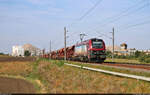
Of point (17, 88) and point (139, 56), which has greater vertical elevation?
point (139, 56)

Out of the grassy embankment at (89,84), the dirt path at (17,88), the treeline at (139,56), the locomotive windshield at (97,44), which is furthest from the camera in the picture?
the treeline at (139,56)

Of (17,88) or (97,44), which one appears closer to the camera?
(17,88)

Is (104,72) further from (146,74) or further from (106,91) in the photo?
(106,91)

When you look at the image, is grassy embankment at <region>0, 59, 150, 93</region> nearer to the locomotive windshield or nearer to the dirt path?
the dirt path

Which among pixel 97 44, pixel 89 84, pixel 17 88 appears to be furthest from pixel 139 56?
pixel 17 88

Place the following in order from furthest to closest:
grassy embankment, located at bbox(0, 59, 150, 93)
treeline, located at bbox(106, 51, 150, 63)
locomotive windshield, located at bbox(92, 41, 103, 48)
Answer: treeline, located at bbox(106, 51, 150, 63)
locomotive windshield, located at bbox(92, 41, 103, 48)
grassy embankment, located at bbox(0, 59, 150, 93)

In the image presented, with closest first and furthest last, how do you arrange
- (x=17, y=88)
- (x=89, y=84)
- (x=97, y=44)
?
(x=17, y=88), (x=89, y=84), (x=97, y=44)

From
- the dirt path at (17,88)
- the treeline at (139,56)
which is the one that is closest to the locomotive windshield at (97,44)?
the dirt path at (17,88)

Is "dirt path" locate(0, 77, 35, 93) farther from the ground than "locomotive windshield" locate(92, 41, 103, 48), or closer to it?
closer to it

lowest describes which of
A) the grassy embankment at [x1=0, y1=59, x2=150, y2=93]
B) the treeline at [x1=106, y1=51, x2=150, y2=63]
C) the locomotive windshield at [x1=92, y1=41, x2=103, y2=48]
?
the grassy embankment at [x1=0, y1=59, x2=150, y2=93]

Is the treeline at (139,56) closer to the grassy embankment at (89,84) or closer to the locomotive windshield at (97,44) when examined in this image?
the locomotive windshield at (97,44)

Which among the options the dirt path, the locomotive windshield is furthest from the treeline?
the dirt path

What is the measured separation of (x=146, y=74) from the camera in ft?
59.1

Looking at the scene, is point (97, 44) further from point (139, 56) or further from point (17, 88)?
point (139, 56)
